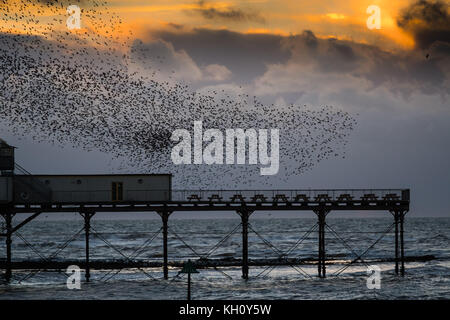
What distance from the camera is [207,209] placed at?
5759 cm

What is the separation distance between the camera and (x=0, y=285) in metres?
62.0

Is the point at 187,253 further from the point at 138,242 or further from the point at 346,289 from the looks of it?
the point at 346,289

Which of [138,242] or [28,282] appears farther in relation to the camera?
[138,242]

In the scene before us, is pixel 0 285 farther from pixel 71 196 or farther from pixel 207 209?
pixel 207 209

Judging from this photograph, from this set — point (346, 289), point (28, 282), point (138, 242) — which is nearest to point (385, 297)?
point (346, 289)

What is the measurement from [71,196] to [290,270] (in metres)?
25.8

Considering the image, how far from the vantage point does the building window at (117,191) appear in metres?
58.9

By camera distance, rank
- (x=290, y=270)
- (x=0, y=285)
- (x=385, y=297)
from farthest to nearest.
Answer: (x=290, y=270)
(x=0, y=285)
(x=385, y=297)

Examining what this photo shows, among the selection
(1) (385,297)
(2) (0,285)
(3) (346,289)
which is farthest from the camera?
(2) (0,285)

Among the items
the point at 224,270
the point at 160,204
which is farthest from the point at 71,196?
the point at 224,270

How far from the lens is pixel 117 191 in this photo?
58938 millimetres

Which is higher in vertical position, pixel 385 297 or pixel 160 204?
pixel 160 204

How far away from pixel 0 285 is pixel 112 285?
9838mm

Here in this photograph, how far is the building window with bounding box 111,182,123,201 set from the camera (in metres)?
58.9
